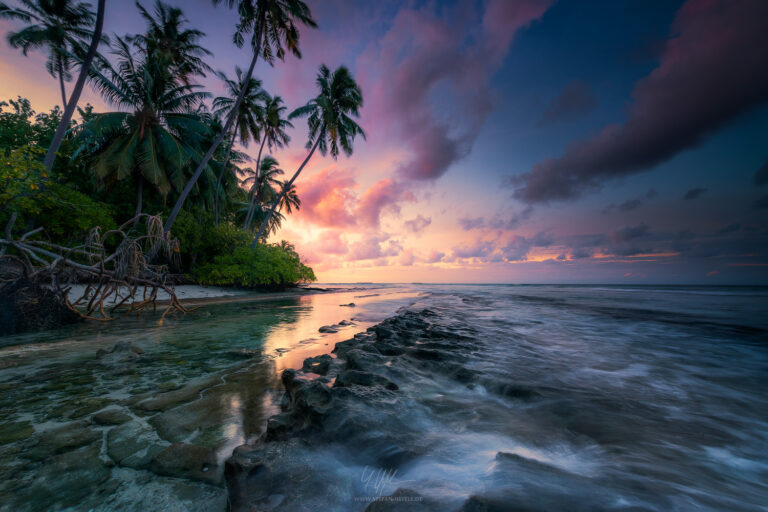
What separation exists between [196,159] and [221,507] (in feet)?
→ 71.7

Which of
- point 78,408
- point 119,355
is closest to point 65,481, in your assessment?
point 78,408

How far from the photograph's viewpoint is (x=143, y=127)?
50.3 ft

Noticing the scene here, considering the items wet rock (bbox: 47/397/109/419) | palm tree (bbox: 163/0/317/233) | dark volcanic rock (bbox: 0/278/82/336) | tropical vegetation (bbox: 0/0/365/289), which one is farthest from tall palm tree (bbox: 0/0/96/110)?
wet rock (bbox: 47/397/109/419)

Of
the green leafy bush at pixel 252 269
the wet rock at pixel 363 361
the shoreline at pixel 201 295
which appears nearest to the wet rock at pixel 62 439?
the wet rock at pixel 363 361

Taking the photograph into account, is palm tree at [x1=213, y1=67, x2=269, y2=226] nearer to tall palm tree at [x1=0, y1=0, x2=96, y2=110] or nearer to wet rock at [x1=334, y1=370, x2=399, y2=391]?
tall palm tree at [x1=0, y1=0, x2=96, y2=110]

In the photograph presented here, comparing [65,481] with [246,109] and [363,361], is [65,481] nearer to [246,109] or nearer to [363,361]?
[363,361]

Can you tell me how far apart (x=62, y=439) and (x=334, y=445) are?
1.95 metres

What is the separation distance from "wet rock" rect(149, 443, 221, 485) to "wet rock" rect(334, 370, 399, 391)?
46.9 inches

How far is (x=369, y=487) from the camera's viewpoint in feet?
4.66

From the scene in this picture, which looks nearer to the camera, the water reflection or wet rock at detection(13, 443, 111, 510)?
wet rock at detection(13, 443, 111, 510)

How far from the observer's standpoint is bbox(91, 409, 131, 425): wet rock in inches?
82.3

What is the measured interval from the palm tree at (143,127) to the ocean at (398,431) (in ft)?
48.5

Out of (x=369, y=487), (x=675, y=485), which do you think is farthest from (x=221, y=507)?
(x=675, y=485)

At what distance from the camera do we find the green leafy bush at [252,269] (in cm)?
1859
